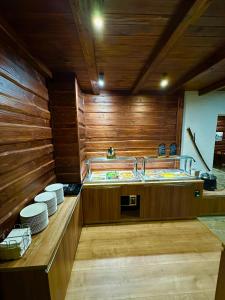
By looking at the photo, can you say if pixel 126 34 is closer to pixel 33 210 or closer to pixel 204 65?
pixel 204 65

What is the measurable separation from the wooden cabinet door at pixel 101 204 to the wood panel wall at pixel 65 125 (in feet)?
1.09

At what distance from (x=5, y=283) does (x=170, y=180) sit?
2383 millimetres

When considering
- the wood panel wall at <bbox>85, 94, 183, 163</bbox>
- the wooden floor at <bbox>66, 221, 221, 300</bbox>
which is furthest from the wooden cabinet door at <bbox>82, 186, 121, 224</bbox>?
the wood panel wall at <bbox>85, 94, 183, 163</bbox>

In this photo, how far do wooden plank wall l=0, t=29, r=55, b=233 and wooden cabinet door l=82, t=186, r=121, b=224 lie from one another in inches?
31.5

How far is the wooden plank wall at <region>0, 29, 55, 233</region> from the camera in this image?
1190 millimetres

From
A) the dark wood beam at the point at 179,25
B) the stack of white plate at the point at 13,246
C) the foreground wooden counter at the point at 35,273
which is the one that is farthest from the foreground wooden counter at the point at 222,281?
the dark wood beam at the point at 179,25

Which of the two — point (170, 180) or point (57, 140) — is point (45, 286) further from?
point (170, 180)

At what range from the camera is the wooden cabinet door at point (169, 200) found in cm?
252

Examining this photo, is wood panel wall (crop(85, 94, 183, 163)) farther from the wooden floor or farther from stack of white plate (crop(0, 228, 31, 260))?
stack of white plate (crop(0, 228, 31, 260))

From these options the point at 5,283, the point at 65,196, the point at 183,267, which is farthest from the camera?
the point at 65,196

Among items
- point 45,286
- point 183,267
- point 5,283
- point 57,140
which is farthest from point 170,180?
point 5,283

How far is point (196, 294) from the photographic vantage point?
1.45 m

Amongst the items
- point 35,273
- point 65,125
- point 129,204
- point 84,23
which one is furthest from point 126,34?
point 129,204

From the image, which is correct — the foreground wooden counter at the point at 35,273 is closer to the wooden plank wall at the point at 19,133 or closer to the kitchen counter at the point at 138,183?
the wooden plank wall at the point at 19,133
